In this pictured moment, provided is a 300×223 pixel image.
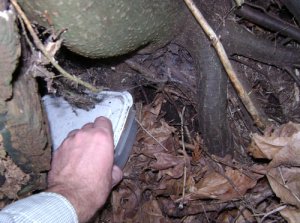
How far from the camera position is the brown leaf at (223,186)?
1.82 m

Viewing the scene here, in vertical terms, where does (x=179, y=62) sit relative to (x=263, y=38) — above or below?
above

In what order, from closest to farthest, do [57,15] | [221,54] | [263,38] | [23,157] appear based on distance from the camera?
[57,15] → [23,157] → [221,54] → [263,38]

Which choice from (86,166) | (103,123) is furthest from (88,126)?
(86,166)

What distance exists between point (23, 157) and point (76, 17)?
1.78ft

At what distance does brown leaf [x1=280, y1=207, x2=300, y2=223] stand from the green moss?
1.05 metres

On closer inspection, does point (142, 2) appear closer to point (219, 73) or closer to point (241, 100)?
point (219, 73)

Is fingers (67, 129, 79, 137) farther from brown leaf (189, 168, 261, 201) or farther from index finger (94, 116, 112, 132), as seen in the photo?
brown leaf (189, 168, 261, 201)

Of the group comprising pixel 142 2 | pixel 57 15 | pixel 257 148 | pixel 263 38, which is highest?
pixel 57 15

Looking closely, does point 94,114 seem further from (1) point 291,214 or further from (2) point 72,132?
(1) point 291,214

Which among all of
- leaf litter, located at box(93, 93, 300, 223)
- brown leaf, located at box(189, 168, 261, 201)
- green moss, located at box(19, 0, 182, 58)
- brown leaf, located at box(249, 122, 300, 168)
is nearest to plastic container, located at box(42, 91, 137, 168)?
leaf litter, located at box(93, 93, 300, 223)

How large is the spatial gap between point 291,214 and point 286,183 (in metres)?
0.16

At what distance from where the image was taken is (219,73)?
1.72 metres

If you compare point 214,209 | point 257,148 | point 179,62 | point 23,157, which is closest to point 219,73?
point 179,62

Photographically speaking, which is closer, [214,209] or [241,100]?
[241,100]
